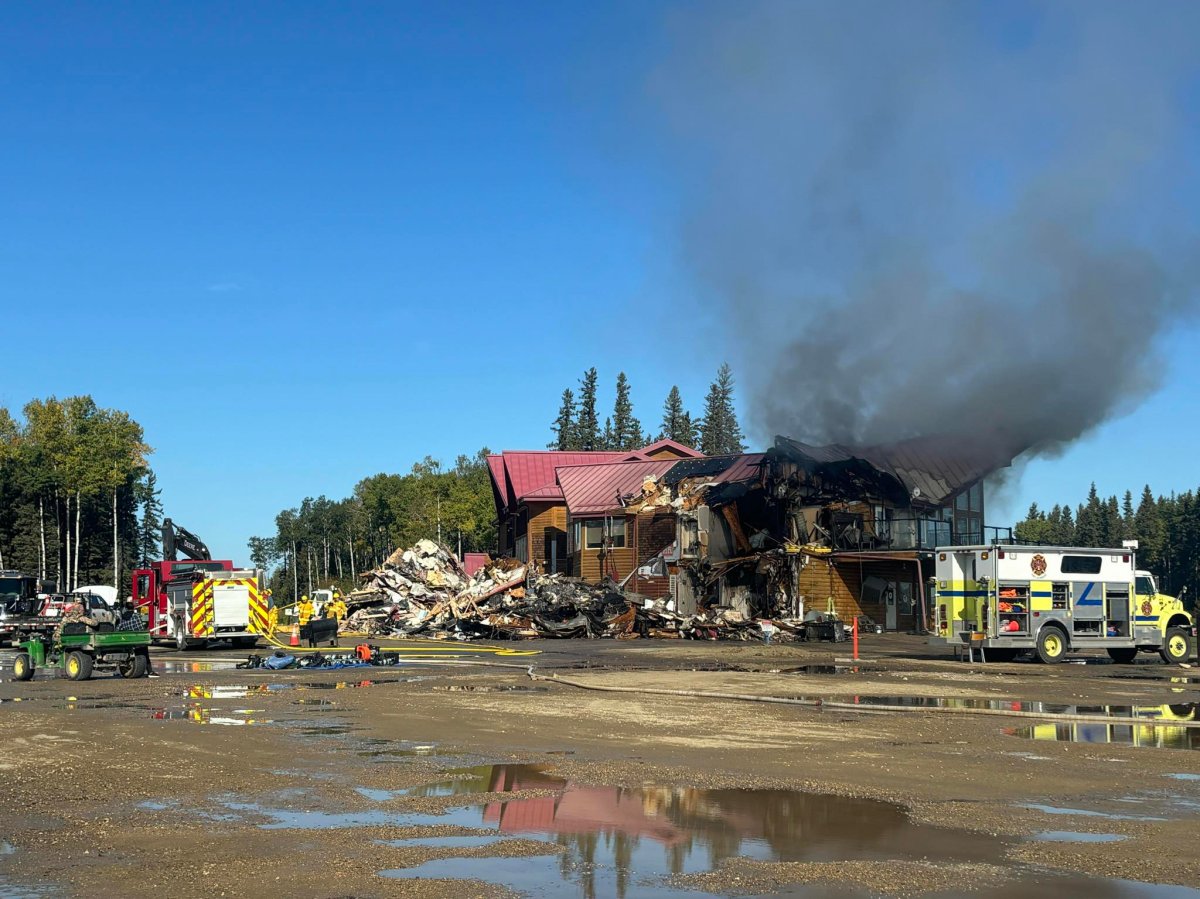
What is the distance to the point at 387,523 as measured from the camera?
15300 cm

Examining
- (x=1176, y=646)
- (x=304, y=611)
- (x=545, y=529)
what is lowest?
(x=1176, y=646)

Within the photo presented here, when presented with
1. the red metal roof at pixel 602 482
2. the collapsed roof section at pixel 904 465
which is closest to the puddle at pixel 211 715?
the collapsed roof section at pixel 904 465

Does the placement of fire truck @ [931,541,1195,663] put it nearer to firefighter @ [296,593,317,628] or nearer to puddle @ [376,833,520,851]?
puddle @ [376,833,520,851]

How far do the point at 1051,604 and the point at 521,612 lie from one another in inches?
854

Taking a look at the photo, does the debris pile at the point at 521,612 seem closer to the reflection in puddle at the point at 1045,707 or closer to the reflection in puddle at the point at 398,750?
the reflection in puddle at the point at 1045,707

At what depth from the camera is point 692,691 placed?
72.1 ft

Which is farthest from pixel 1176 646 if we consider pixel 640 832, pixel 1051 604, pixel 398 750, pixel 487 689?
pixel 640 832

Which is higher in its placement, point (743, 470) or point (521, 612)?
point (743, 470)

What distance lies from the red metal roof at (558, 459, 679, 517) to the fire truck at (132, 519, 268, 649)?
24.2 meters

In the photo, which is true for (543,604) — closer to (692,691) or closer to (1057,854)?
(692,691)

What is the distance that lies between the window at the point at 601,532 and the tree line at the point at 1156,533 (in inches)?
3530

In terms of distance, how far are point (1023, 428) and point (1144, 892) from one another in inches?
1862

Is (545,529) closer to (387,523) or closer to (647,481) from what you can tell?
(647,481)

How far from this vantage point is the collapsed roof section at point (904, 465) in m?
53.1
